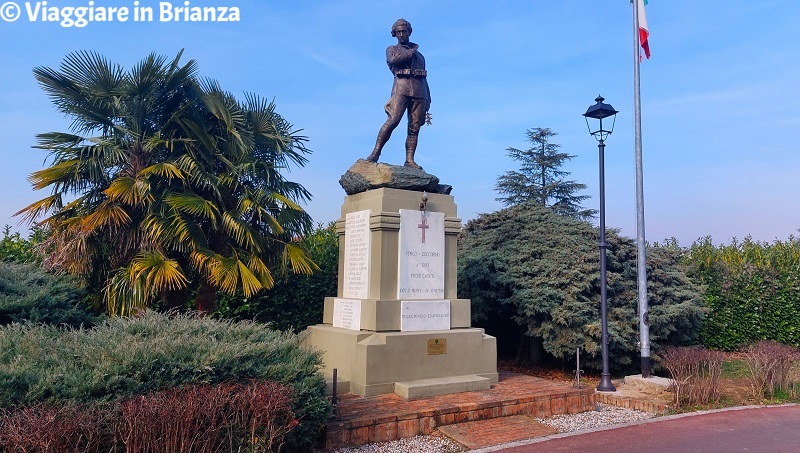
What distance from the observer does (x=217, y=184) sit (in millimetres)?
9000

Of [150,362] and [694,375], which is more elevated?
[150,362]

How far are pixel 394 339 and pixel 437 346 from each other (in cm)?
74

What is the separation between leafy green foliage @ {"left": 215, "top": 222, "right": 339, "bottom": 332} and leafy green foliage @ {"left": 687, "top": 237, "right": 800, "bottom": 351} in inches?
353

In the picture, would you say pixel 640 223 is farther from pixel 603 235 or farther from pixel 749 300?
pixel 749 300

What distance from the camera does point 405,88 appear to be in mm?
9148

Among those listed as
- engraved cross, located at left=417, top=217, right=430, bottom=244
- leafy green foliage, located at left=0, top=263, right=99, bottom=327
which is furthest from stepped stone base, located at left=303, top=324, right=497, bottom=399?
leafy green foliage, located at left=0, top=263, right=99, bottom=327

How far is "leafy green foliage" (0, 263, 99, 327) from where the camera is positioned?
731 cm

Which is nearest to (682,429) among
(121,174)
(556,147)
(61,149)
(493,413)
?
(493,413)

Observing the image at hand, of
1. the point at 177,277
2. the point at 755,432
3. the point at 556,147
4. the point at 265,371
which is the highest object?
the point at 556,147

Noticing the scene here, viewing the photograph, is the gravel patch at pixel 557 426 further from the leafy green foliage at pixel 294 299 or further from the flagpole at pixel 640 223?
the leafy green foliage at pixel 294 299

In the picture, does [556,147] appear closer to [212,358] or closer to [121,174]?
[121,174]

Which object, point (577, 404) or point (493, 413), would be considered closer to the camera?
point (493, 413)

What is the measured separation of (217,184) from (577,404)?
20.3ft

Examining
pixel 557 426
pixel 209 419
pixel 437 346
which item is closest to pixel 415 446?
pixel 557 426
